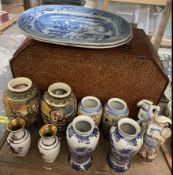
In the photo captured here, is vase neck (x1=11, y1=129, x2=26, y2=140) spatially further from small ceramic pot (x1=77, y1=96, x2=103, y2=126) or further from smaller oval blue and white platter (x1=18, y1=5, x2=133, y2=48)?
smaller oval blue and white platter (x1=18, y1=5, x2=133, y2=48)

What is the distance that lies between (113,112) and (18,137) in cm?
31

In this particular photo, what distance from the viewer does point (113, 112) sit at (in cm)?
69

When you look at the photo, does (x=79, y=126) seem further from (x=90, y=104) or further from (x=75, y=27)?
(x=75, y=27)

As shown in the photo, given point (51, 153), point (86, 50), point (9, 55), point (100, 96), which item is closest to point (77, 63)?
point (86, 50)

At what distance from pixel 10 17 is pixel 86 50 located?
185 cm

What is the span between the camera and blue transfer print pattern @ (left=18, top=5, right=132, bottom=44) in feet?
2.31

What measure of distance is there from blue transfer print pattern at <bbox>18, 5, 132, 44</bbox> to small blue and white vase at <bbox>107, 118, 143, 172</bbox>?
0.89ft

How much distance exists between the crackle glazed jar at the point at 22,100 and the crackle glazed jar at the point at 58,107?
0.04m

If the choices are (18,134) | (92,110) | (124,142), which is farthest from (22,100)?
(124,142)

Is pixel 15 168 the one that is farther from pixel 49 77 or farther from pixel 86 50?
pixel 86 50

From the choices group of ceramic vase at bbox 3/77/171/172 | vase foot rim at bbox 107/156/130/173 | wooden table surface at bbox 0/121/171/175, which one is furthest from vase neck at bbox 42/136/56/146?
vase foot rim at bbox 107/156/130/173

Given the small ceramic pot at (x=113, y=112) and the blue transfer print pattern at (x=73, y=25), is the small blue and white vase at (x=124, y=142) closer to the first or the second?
the small ceramic pot at (x=113, y=112)

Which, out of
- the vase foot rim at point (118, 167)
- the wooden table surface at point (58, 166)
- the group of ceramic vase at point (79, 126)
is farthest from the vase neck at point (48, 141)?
the vase foot rim at point (118, 167)

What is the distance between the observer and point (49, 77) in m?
0.79
